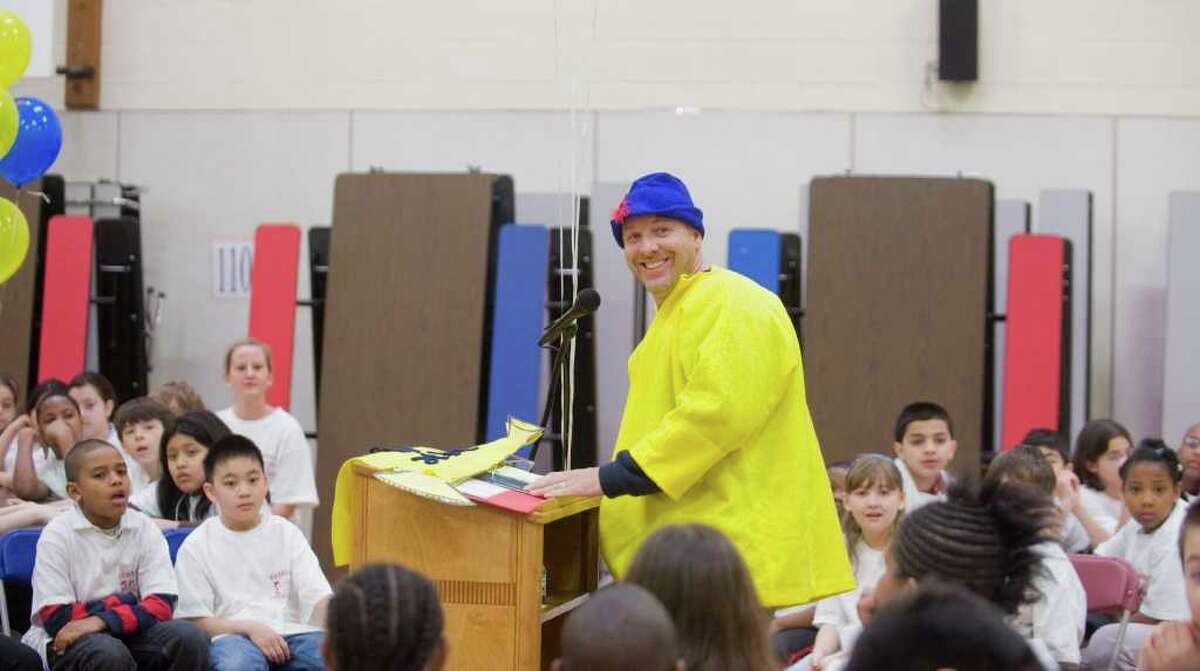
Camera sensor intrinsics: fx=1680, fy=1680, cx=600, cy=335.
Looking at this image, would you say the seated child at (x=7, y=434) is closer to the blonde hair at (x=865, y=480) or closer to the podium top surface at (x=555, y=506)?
the podium top surface at (x=555, y=506)

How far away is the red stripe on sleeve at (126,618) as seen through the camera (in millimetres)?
4180

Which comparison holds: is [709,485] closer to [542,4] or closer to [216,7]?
[542,4]

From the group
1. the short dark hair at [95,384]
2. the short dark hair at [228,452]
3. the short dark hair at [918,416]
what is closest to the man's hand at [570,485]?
the short dark hair at [228,452]

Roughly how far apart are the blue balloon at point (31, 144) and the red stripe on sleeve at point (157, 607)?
2154 mm

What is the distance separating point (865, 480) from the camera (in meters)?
4.42

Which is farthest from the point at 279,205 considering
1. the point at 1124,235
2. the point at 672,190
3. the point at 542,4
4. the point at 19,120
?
the point at 672,190

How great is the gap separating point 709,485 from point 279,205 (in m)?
5.12

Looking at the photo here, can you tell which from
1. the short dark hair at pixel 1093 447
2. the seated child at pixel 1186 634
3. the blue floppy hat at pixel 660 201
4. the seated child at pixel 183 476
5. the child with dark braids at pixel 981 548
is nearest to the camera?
the child with dark braids at pixel 981 548

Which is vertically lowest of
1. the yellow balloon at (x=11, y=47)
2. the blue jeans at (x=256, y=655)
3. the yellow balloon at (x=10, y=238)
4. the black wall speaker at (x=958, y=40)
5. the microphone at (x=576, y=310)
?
the blue jeans at (x=256, y=655)

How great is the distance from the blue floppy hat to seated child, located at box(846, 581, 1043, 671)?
53.5 inches

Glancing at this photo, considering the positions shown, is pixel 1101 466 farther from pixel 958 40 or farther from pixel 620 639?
pixel 620 639

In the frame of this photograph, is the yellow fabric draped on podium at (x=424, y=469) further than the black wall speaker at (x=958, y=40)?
No

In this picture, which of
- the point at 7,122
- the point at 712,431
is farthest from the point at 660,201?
the point at 7,122

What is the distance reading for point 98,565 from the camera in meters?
4.30
